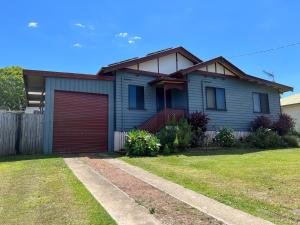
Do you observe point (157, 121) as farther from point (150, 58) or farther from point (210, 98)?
point (210, 98)

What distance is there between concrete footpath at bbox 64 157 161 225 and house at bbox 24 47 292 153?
6.74 metres

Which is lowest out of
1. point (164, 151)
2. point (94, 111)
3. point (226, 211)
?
point (226, 211)

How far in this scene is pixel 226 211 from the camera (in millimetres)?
5875

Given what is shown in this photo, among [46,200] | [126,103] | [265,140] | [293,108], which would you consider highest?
[293,108]

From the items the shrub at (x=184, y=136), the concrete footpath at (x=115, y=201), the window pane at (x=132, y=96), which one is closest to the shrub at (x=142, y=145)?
the shrub at (x=184, y=136)

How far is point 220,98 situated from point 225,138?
13.0ft

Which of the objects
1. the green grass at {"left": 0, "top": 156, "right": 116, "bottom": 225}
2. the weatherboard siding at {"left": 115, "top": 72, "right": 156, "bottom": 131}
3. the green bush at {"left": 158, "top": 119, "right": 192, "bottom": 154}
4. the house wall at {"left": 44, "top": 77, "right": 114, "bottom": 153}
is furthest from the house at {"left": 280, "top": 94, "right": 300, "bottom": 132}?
the green grass at {"left": 0, "top": 156, "right": 116, "bottom": 225}

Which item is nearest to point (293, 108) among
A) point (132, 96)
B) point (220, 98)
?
point (220, 98)

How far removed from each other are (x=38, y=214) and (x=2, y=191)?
2210 mm

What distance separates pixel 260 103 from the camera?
23188mm

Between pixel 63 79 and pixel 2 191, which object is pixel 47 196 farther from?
pixel 63 79

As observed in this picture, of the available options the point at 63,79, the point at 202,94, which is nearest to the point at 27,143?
the point at 63,79

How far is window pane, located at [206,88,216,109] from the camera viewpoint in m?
20.3

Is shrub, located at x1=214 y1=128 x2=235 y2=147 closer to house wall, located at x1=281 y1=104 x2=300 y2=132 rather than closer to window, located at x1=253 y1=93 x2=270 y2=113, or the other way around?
window, located at x1=253 y1=93 x2=270 y2=113
